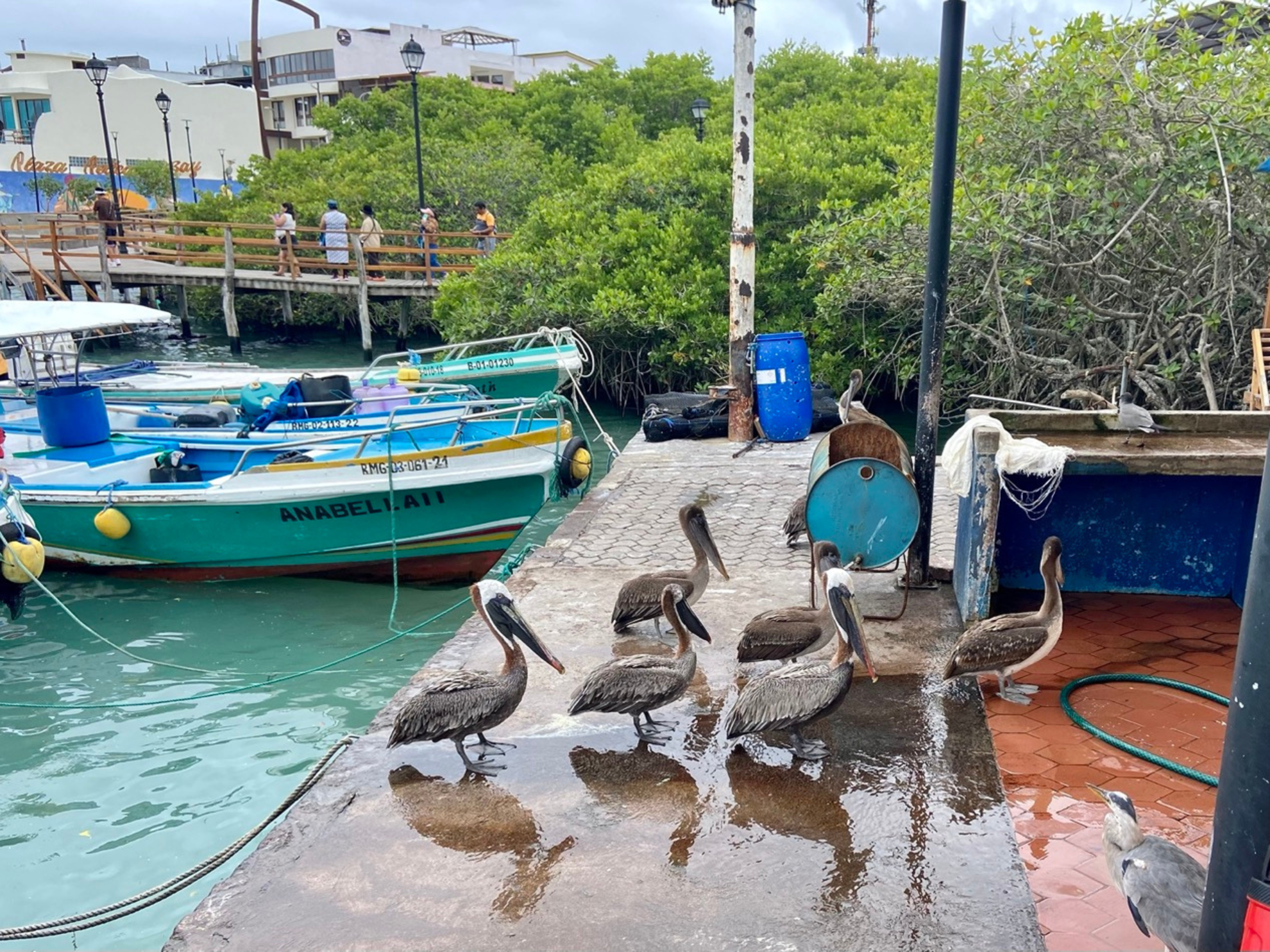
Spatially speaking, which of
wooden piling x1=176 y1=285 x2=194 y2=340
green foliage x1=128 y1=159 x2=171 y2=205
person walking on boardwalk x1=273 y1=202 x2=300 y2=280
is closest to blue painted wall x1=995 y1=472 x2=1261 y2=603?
person walking on boardwalk x1=273 y1=202 x2=300 y2=280

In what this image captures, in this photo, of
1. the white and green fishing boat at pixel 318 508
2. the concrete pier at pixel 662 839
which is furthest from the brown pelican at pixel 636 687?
the white and green fishing boat at pixel 318 508

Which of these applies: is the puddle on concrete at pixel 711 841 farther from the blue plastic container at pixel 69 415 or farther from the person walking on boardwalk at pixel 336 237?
the person walking on boardwalk at pixel 336 237

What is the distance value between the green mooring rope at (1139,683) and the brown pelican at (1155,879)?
1.09 m

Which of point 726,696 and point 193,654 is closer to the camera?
point 726,696

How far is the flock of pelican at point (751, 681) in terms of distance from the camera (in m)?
4.54

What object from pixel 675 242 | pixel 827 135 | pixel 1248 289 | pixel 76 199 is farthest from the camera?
pixel 76 199

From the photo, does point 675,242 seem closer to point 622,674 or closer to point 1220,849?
point 622,674

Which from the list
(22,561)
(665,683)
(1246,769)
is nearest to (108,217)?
(22,561)

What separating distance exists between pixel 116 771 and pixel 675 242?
502 inches

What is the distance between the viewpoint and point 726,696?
5328mm

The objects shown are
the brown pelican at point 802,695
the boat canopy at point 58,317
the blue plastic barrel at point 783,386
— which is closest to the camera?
the brown pelican at point 802,695

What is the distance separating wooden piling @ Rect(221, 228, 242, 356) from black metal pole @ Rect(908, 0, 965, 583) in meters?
23.0

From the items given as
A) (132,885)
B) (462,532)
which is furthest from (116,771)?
(462,532)

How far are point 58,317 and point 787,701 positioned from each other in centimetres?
1063
